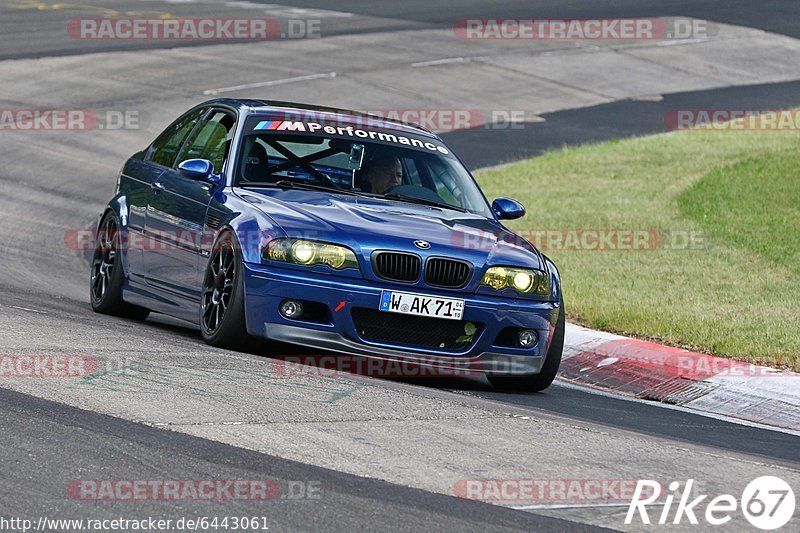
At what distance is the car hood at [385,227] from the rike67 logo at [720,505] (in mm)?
2665

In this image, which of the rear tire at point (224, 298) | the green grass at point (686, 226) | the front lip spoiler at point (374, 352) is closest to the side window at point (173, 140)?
the rear tire at point (224, 298)

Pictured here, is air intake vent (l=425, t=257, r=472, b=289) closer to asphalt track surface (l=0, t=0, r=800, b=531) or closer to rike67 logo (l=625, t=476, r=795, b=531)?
asphalt track surface (l=0, t=0, r=800, b=531)

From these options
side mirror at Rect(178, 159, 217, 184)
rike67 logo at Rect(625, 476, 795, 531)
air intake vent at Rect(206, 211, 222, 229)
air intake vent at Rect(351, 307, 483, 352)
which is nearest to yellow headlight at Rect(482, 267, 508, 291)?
air intake vent at Rect(351, 307, 483, 352)

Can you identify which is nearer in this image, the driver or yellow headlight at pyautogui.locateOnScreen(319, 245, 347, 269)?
yellow headlight at pyautogui.locateOnScreen(319, 245, 347, 269)

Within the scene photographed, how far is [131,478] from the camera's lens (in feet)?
18.2

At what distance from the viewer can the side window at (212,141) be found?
9758mm

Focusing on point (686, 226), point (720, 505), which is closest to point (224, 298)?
point (720, 505)

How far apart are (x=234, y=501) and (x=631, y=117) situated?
20.5 meters

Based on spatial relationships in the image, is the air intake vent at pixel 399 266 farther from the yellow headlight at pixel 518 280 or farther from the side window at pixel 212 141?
the side window at pixel 212 141

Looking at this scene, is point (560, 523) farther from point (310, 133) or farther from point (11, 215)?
point (11, 215)

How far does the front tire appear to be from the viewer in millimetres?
10453

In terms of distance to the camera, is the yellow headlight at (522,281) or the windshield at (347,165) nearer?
the yellow headlight at (522,281)

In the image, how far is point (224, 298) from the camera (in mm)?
8711

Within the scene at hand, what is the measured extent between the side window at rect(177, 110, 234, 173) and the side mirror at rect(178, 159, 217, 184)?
15cm
